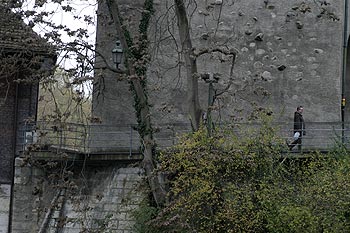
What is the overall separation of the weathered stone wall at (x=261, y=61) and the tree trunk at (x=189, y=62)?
2.81 m

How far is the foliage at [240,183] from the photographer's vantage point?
16031mm

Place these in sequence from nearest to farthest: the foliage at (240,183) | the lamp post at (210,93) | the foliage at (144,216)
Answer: the foliage at (240,183) < the lamp post at (210,93) < the foliage at (144,216)

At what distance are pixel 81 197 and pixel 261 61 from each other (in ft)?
18.9

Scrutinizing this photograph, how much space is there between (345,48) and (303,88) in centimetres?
166

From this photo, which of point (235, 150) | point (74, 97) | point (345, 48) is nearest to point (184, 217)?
point (235, 150)

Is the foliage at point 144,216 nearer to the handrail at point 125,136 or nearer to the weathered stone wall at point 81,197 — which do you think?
the weathered stone wall at point 81,197

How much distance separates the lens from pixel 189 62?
1750 cm

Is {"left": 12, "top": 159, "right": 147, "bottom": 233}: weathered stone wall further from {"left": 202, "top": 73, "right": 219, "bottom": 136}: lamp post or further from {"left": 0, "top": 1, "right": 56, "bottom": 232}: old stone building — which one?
{"left": 202, "top": 73, "right": 219, "bottom": 136}: lamp post

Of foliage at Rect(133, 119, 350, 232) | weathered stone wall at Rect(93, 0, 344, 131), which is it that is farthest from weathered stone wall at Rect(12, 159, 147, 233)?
foliage at Rect(133, 119, 350, 232)

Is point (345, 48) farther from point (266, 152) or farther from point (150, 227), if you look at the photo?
point (150, 227)

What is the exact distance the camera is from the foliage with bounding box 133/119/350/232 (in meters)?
16.0

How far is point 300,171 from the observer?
16859 millimetres

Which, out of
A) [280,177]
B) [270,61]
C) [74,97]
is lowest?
[280,177]

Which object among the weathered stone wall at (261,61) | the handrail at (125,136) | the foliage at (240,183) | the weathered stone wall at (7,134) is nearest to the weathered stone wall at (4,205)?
the weathered stone wall at (7,134)
